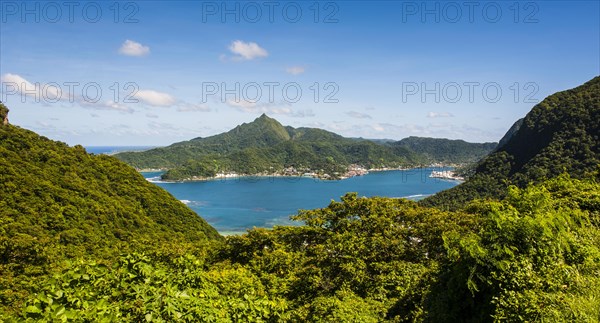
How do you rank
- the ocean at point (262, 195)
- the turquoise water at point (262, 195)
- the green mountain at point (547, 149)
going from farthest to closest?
1. the turquoise water at point (262, 195)
2. the ocean at point (262, 195)
3. the green mountain at point (547, 149)

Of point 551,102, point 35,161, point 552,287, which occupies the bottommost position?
point 552,287

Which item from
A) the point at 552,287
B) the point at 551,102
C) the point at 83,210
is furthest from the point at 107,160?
the point at 551,102

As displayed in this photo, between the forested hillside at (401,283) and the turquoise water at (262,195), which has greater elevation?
the forested hillside at (401,283)

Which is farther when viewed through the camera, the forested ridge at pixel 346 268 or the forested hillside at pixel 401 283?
the forested ridge at pixel 346 268

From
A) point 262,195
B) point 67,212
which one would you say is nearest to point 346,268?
point 67,212

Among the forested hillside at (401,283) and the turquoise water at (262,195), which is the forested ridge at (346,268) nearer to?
the forested hillside at (401,283)

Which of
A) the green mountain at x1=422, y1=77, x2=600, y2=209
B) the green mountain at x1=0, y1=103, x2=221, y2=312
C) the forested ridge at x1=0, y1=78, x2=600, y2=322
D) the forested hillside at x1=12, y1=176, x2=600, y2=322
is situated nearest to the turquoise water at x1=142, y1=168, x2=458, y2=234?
the green mountain at x1=0, y1=103, x2=221, y2=312

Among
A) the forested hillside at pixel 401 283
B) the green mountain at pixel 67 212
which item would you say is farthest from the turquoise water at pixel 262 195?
the forested hillside at pixel 401 283

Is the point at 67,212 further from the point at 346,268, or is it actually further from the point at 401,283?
the point at 401,283

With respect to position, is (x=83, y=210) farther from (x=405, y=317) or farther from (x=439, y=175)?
(x=439, y=175)
